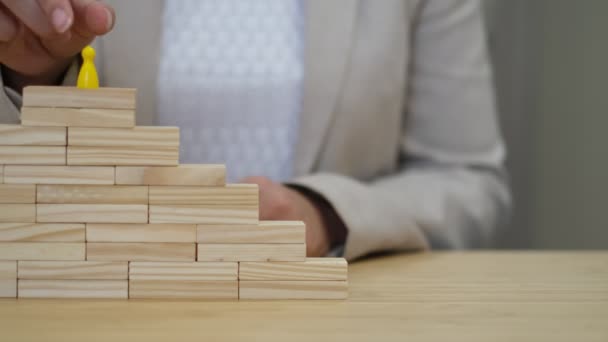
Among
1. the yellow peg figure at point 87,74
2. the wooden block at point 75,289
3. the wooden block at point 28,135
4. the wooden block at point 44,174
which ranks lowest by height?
the wooden block at point 75,289

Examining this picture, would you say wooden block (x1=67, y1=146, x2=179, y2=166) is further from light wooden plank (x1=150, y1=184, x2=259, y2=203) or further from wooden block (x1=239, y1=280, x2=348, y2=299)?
wooden block (x1=239, y1=280, x2=348, y2=299)

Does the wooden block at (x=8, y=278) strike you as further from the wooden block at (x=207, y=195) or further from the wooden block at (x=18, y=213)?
the wooden block at (x=207, y=195)

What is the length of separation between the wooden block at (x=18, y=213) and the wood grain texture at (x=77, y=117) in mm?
80

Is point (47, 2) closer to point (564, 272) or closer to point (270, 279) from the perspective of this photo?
point (270, 279)

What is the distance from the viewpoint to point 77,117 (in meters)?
0.67

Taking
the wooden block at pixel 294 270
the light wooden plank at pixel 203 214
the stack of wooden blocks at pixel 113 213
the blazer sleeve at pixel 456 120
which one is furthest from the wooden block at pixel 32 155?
the blazer sleeve at pixel 456 120

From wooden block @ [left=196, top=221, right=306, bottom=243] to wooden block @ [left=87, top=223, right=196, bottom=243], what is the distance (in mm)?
13

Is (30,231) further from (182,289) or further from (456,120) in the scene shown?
(456,120)

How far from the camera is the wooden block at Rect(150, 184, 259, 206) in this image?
0.67 meters

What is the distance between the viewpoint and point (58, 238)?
0.67 metres

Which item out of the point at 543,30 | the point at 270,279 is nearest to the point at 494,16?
the point at 543,30

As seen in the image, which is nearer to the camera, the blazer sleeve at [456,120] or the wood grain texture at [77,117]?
the wood grain texture at [77,117]

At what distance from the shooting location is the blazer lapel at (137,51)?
0.99 m

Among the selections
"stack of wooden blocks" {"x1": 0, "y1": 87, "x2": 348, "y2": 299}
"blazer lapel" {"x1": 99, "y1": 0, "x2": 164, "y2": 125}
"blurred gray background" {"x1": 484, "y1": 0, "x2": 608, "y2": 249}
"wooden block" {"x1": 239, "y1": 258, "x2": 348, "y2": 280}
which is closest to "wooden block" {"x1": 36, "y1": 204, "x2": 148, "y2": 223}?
"stack of wooden blocks" {"x1": 0, "y1": 87, "x2": 348, "y2": 299}
